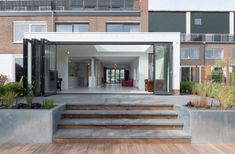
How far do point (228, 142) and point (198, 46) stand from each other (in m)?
23.5

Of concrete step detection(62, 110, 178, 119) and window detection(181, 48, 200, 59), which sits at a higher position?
window detection(181, 48, 200, 59)

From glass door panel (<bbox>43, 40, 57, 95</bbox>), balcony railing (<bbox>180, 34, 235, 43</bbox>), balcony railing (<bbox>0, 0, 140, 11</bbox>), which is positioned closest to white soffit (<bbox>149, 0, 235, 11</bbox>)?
balcony railing (<bbox>0, 0, 140, 11</bbox>)

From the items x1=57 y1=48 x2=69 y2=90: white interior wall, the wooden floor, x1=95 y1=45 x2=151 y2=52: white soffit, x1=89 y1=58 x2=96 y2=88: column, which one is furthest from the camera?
x1=89 y1=58 x2=96 y2=88: column

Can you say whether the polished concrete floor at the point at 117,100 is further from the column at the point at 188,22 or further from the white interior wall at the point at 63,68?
the column at the point at 188,22

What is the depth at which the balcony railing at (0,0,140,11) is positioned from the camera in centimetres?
2253

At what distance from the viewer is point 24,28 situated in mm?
20125

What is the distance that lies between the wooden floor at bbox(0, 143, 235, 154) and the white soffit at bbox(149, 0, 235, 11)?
71.7 feet

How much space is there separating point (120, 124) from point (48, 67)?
6.37m

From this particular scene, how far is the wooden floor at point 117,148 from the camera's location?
495 cm

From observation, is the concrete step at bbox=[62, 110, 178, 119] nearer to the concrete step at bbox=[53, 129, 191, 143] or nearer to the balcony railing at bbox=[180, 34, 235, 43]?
the concrete step at bbox=[53, 129, 191, 143]

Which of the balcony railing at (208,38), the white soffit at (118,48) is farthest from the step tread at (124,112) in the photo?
the balcony railing at (208,38)

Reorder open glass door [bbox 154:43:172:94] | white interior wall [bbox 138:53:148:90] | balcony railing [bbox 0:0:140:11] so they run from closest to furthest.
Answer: open glass door [bbox 154:43:172:94] → white interior wall [bbox 138:53:148:90] → balcony railing [bbox 0:0:140:11]

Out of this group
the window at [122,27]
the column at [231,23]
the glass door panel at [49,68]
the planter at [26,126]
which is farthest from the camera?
the column at [231,23]

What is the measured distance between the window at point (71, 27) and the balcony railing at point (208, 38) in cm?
1136
